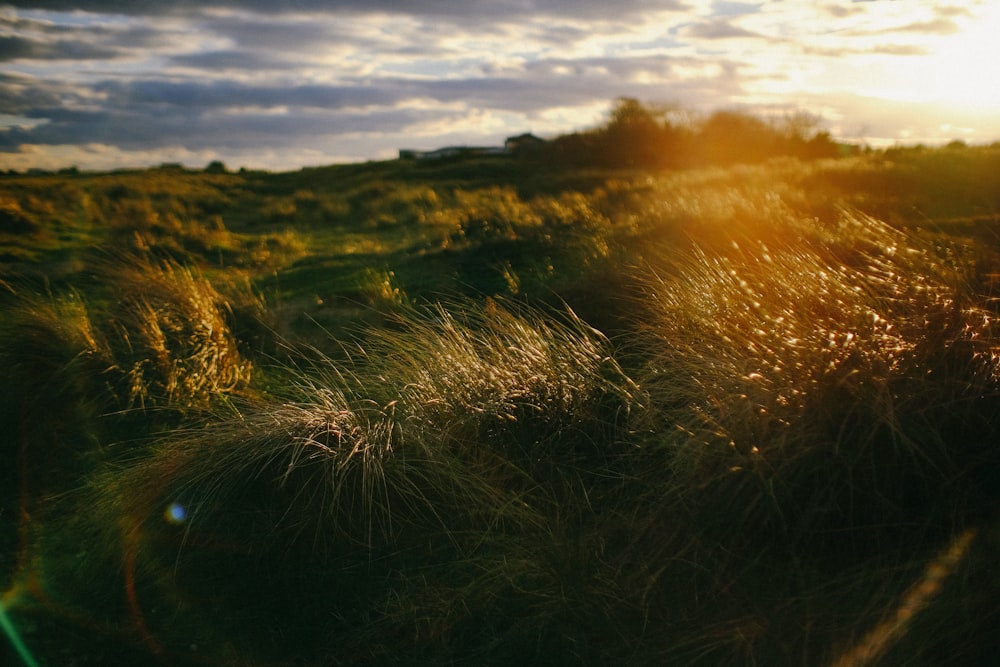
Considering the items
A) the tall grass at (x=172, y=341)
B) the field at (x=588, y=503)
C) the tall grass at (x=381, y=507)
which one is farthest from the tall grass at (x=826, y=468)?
the tall grass at (x=172, y=341)

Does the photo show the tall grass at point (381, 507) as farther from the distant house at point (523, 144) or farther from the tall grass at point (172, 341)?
the distant house at point (523, 144)

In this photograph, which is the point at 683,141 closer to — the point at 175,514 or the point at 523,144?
the point at 523,144

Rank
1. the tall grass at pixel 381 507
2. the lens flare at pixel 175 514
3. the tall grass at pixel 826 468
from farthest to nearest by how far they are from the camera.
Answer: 1. the lens flare at pixel 175 514
2. the tall grass at pixel 381 507
3. the tall grass at pixel 826 468

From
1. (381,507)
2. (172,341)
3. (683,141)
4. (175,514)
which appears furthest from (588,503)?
(683,141)

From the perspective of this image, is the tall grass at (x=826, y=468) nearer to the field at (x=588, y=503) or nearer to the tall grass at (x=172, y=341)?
the field at (x=588, y=503)

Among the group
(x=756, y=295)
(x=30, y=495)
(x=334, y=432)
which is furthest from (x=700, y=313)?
(x=30, y=495)

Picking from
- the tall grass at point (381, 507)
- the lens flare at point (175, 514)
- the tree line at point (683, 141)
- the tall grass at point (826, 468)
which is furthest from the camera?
the tree line at point (683, 141)

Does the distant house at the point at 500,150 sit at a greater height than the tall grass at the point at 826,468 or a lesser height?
greater

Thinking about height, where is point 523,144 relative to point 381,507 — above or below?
above

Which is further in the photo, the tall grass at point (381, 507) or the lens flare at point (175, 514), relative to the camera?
the lens flare at point (175, 514)

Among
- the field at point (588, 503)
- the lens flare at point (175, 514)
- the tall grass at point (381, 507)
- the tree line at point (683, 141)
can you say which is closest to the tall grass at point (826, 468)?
the field at point (588, 503)

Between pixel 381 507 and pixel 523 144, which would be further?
pixel 523 144

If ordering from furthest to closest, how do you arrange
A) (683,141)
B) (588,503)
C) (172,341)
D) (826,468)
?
1. (683,141)
2. (172,341)
3. (588,503)
4. (826,468)

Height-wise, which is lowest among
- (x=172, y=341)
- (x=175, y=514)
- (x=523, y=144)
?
(x=175, y=514)
